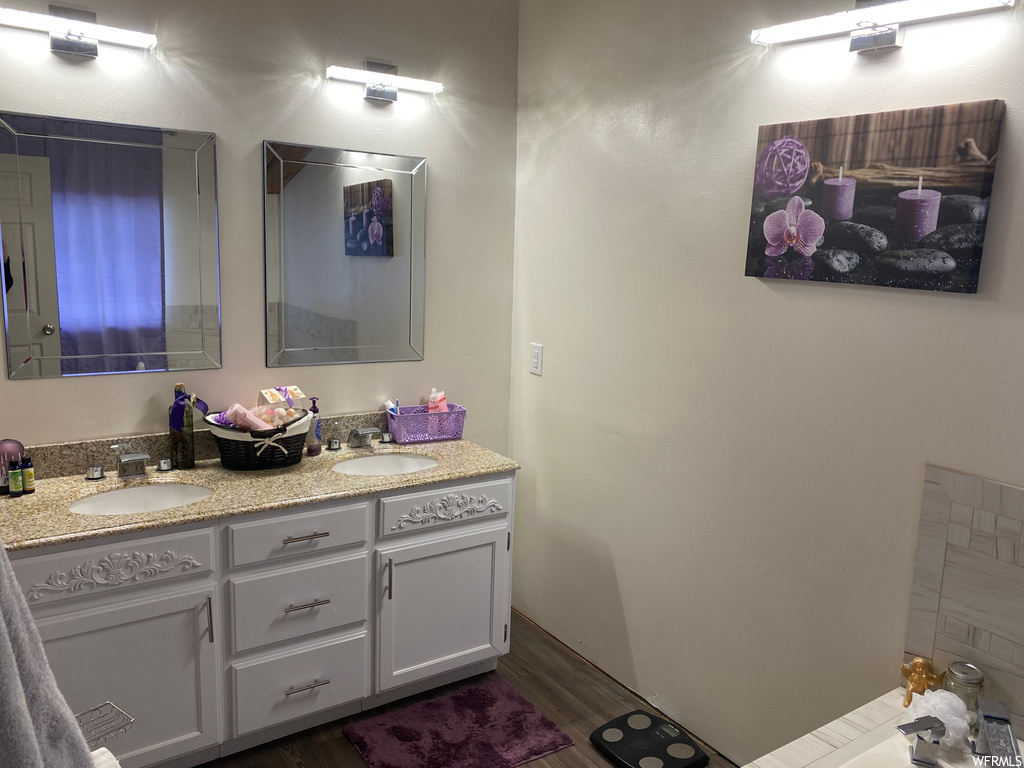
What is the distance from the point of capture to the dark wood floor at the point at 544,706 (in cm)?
229

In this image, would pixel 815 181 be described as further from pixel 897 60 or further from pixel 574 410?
pixel 574 410

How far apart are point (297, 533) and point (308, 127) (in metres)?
1.36

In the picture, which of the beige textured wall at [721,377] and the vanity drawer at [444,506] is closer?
the beige textured wall at [721,377]

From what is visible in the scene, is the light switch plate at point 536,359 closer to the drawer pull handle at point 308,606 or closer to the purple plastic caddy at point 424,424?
the purple plastic caddy at point 424,424

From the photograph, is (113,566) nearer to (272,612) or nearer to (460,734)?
(272,612)

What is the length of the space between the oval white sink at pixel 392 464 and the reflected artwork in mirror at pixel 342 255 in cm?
38

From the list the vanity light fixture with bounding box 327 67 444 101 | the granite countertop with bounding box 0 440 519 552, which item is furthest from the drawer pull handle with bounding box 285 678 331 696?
the vanity light fixture with bounding box 327 67 444 101

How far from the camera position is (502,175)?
3.06 meters

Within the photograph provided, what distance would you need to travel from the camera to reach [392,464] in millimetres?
2736

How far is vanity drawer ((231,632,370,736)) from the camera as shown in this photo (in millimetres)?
2217

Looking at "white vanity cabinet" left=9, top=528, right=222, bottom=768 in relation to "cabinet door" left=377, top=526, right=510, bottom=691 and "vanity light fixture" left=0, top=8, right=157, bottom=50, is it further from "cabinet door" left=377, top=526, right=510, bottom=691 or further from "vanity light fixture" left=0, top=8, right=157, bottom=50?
"vanity light fixture" left=0, top=8, right=157, bottom=50

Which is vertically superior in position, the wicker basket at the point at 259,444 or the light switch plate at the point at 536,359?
the light switch plate at the point at 536,359

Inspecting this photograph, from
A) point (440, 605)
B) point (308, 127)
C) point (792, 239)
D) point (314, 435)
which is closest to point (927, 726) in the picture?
point (792, 239)

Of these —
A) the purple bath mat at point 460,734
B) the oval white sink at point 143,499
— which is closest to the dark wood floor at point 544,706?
the purple bath mat at point 460,734
